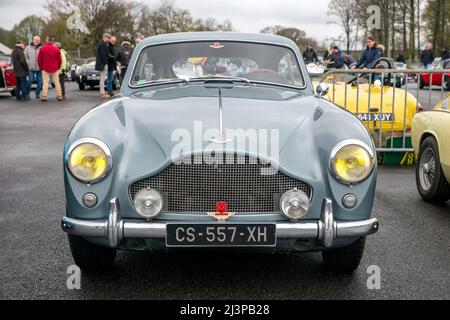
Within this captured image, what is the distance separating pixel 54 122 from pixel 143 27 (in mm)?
53716

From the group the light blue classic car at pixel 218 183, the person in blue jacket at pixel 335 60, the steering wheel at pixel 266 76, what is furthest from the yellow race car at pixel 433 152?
the person in blue jacket at pixel 335 60

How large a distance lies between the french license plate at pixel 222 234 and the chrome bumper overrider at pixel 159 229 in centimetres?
5

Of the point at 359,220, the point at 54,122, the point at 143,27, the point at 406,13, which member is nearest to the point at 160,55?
the point at 359,220

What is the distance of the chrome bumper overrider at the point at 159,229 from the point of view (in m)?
3.21

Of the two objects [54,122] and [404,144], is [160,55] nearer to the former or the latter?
[404,144]

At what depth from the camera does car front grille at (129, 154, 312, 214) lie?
130 inches

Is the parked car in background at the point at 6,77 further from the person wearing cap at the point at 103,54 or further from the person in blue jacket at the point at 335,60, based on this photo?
the person in blue jacket at the point at 335,60

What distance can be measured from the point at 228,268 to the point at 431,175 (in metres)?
2.87

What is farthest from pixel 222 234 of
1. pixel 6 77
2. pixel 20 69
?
pixel 6 77

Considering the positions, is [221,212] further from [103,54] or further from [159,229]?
[103,54]

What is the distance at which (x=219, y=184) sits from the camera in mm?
3307

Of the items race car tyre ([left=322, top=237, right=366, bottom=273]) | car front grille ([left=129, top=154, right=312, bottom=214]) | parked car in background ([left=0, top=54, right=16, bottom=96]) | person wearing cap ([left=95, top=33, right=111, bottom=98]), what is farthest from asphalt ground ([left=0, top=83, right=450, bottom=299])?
parked car in background ([left=0, top=54, right=16, bottom=96])

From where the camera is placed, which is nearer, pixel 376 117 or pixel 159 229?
pixel 159 229

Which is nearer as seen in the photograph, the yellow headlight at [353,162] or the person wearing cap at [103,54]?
the yellow headlight at [353,162]
